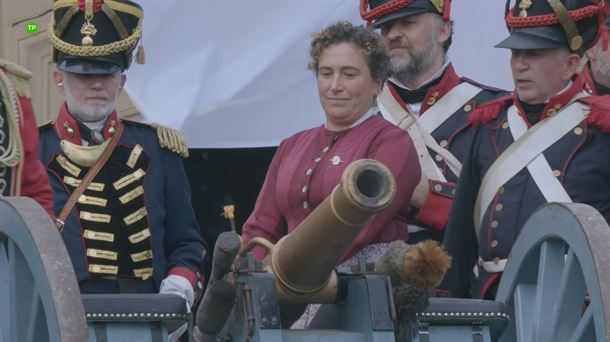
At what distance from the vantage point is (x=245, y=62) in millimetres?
8352

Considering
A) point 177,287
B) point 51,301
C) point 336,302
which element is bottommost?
point 177,287

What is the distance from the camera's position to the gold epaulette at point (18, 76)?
602 centimetres

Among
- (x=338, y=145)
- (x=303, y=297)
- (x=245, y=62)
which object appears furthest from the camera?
(x=245, y=62)

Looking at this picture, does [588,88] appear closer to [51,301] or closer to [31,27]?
[31,27]

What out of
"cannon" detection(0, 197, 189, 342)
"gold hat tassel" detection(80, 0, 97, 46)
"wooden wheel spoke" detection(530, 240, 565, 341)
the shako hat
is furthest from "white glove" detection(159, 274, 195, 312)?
"wooden wheel spoke" detection(530, 240, 565, 341)

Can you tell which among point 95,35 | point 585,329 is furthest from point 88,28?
point 585,329

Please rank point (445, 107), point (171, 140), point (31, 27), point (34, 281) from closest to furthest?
point (34, 281) < point (171, 140) < point (445, 107) < point (31, 27)

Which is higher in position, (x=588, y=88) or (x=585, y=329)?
(x=588, y=88)

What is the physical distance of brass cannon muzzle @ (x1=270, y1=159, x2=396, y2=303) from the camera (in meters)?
5.00

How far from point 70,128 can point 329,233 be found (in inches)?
71.1

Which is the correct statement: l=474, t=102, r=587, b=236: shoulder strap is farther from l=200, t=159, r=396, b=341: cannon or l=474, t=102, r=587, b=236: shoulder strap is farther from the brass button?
l=200, t=159, r=396, b=341: cannon

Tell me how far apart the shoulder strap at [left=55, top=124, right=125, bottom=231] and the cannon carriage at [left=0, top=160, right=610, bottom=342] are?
3.66 feet

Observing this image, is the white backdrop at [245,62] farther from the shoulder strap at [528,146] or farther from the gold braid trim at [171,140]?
the shoulder strap at [528,146]

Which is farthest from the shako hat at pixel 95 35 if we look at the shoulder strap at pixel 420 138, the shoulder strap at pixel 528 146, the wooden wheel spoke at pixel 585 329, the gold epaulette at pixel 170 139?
the wooden wheel spoke at pixel 585 329
